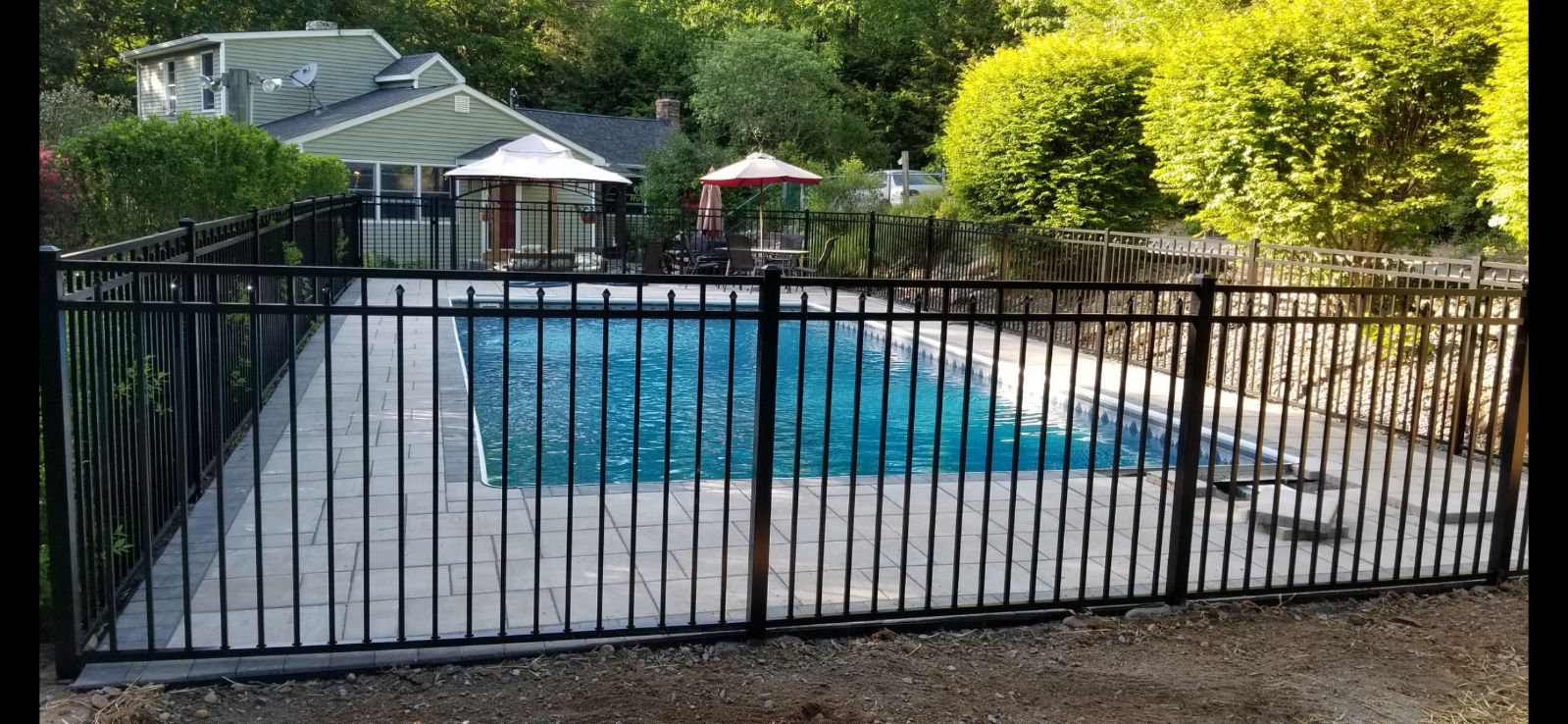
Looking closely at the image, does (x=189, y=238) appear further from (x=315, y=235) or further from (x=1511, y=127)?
(x=1511, y=127)

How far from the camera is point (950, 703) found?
144 inches

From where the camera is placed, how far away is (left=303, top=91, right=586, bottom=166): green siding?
75.5 feet

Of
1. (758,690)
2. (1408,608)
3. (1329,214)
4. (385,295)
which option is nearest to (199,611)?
(758,690)

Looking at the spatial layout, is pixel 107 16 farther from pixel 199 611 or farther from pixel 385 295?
pixel 199 611

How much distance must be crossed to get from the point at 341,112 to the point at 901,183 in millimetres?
16480

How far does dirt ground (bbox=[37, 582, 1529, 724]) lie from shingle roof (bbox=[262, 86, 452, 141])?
832 inches

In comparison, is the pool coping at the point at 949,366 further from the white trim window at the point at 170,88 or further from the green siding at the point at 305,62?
the white trim window at the point at 170,88

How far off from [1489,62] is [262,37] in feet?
79.6

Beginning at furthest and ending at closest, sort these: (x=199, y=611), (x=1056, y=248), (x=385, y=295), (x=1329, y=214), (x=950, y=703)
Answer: (x=385, y=295), (x=1056, y=248), (x=1329, y=214), (x=199, y=611), (x=950, y=703)

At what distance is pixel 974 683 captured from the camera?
152 inches

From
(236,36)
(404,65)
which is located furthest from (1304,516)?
(404,65)

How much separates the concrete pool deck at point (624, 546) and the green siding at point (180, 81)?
21.8m

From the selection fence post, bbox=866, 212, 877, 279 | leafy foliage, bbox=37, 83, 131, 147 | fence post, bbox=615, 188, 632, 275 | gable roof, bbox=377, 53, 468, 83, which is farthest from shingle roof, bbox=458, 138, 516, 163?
fence post, bbox=866, 212, 877, 279

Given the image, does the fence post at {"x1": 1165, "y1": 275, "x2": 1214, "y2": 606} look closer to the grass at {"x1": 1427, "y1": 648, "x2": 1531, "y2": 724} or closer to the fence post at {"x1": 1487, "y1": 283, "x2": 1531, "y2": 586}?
the grass at {"x1": 1427, "y1": 648, "x2": 1531, "y2": 724}
